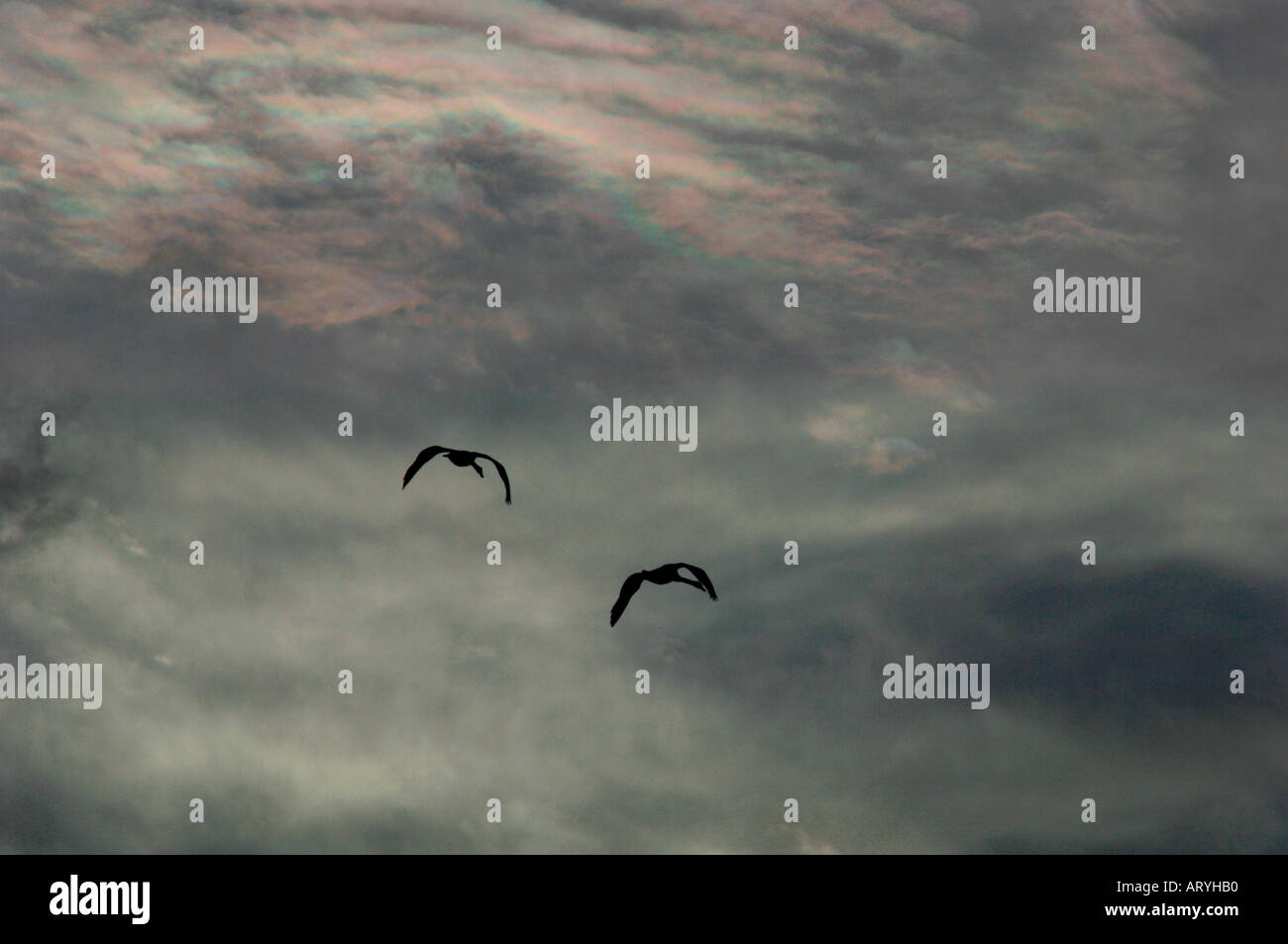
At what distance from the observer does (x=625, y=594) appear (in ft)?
94.7

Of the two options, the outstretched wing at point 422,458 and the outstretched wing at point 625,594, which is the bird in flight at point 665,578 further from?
the outstretched wing at point 422,458

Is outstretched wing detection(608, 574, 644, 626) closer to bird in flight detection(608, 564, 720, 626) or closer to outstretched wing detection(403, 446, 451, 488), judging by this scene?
bird in flight detection(608, 564, 720, 626)

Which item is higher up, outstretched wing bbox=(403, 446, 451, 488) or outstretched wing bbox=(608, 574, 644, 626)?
outstretched wing bbox=(403, 446, 451, 488)

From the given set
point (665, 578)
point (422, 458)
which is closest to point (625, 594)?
point (665, 578)

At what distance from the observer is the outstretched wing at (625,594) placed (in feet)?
87.1

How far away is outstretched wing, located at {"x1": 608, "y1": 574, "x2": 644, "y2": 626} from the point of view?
26562 mm

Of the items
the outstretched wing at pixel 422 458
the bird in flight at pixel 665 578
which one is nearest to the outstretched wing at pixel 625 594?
the bird in flight at pixel 665 578

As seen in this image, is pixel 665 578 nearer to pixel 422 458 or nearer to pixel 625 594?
pixel 625 594

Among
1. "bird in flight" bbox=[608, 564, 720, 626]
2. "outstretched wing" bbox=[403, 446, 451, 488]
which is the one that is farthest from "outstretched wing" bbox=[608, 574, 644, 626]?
"outstretched wing" bbox=[403, 446, 451, 488]

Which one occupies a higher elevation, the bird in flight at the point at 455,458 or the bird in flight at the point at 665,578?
the bird in flight at the point at 455,458

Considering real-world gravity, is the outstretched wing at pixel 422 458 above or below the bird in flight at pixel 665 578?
above
